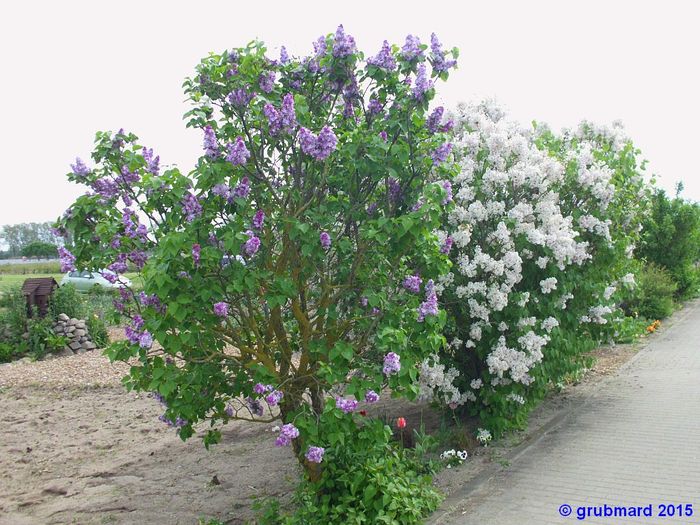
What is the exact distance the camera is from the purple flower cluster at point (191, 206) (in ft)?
12.6

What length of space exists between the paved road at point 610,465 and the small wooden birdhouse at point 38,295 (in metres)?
10.9

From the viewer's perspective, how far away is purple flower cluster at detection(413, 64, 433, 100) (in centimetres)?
396

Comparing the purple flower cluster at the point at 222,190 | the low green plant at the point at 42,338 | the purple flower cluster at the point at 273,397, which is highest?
the purple flower cluster at the point at 222,190

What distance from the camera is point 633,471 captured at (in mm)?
5141

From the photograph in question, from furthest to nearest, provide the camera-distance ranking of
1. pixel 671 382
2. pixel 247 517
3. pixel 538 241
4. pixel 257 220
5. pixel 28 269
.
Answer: pixel 28 269, pixel 671 382, pixel 538 241, pixel 247 517, pixel 257 220

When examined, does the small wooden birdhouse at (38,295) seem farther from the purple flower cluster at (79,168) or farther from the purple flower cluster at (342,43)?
the purple flower cluster at (342,43)

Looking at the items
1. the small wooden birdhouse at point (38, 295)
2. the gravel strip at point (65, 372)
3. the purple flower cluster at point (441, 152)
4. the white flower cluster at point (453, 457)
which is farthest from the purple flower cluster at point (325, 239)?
the small wooden birdhouse at point (38, 295)

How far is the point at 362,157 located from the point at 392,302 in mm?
1011

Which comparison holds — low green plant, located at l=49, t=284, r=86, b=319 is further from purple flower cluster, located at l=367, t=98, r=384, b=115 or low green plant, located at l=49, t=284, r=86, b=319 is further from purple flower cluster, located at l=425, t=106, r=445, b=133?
purple flower cluster, located at l=425, t=106, r=445, b=133

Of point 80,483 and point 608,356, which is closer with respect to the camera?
point 80,483

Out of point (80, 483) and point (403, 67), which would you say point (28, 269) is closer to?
point (80, 483)

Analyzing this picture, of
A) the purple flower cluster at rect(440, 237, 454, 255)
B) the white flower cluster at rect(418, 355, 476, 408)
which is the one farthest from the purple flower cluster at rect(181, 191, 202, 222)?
the white flower cluster at rect(418, 355, 476, 408)

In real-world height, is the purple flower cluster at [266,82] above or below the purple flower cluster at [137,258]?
above

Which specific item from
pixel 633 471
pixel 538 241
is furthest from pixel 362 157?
pixel 633 471
